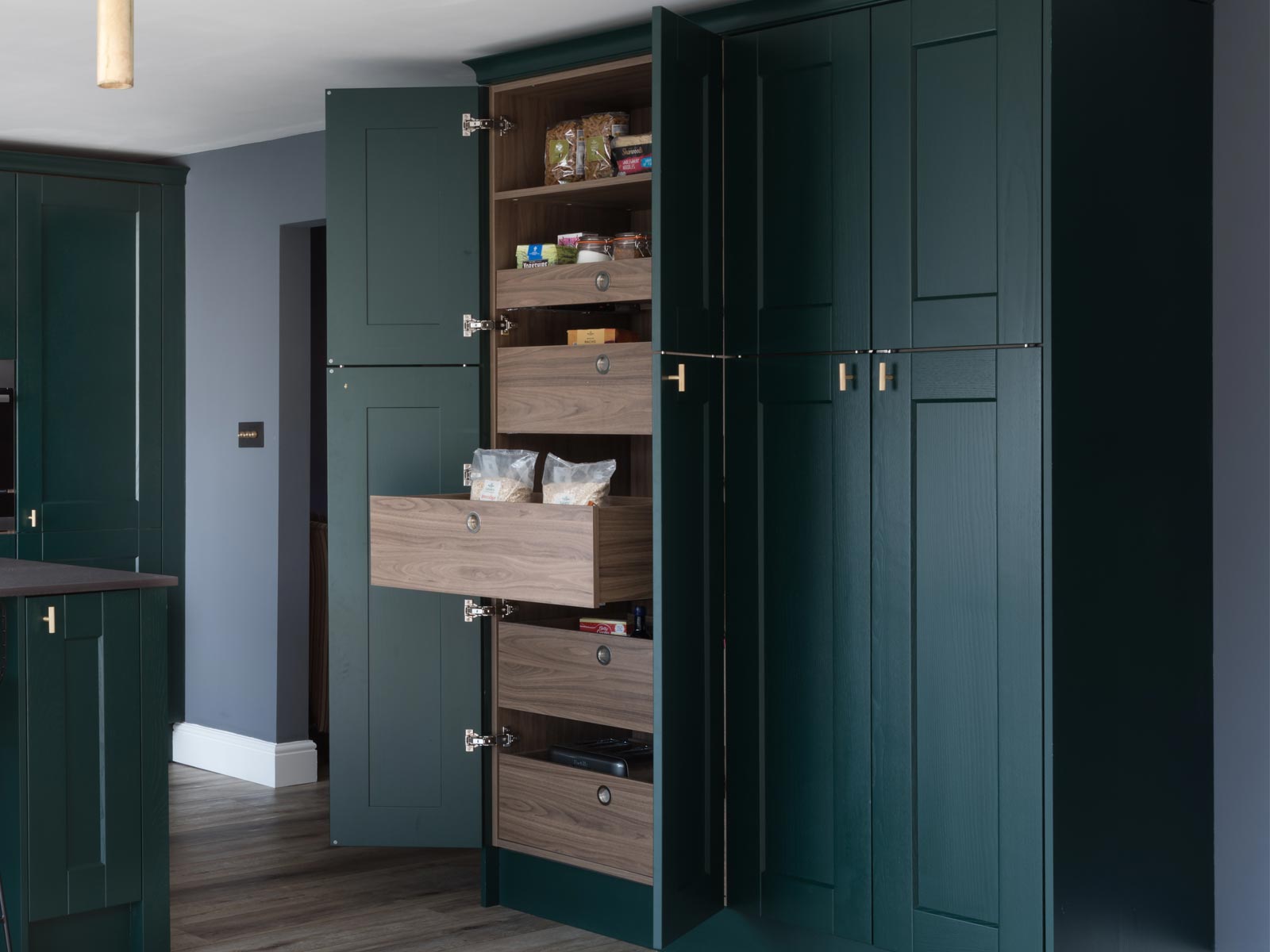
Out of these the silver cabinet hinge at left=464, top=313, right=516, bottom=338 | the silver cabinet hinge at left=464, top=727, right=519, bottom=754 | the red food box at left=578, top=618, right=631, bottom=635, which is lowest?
the silver cabinet hinge at left=464, top=727, right=519, bottom=754

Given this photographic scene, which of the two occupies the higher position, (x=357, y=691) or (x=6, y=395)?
(x=6, y=395)

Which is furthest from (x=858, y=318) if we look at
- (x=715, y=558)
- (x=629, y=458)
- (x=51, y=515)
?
(x=51, y=515)

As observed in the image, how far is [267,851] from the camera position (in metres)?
4.25

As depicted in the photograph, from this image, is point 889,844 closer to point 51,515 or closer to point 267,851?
point 267,851

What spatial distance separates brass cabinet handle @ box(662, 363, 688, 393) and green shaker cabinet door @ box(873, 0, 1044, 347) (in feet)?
1.38

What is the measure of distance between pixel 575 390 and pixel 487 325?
0.37 metres

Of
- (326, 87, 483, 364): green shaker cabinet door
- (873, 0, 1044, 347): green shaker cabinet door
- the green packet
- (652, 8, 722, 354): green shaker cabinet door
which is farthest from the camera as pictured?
(326, 87, 483, 364): green shaker cabinet door

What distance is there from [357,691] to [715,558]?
1.23 meters

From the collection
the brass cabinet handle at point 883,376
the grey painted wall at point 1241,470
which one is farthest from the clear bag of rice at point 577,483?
the grey painted wall at point 1241,470

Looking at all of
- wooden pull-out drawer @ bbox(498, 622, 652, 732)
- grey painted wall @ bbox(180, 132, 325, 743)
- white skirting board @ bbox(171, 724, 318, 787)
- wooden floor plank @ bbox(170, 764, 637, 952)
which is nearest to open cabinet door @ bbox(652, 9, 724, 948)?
wooden pull-out drawer @ bbox(498, 622, 652, 732)

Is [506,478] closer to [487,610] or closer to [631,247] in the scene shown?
[487,610]

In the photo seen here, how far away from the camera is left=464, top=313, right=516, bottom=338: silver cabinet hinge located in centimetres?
366

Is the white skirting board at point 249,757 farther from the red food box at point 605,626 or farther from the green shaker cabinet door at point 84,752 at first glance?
the red food box at point 605,626

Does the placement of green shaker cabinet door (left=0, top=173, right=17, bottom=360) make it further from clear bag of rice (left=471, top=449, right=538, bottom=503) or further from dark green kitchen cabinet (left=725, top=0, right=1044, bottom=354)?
dark green kitchen cabinet (left=725, top=0, right=1044, bottom=354)
